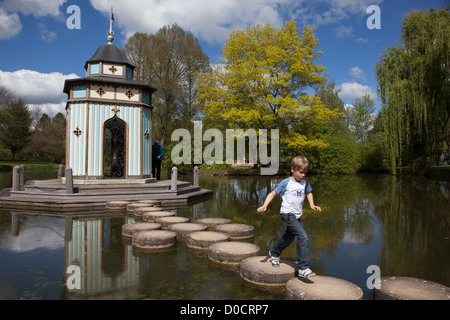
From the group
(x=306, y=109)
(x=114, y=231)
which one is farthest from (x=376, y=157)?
(x=114, y=231)

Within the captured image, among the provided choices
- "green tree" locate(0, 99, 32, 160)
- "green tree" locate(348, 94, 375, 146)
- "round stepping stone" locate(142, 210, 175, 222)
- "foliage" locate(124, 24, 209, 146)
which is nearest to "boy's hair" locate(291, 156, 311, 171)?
"round stepping stone" locate(142, 210, 175, 222)

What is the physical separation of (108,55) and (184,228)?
32.8 feet

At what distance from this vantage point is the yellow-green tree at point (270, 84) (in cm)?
2292

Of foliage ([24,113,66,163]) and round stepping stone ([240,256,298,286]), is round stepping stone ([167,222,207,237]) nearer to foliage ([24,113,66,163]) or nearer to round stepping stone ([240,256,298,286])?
round stepping stone ([240,256,298,286])

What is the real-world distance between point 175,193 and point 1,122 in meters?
34.7

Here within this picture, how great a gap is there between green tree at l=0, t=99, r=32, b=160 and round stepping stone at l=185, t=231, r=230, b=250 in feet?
129

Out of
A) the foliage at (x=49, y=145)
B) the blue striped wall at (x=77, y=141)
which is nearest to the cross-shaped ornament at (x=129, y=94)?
the blue striped wall at (x=77, y=141)

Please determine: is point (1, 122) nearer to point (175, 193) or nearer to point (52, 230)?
point (175, 193)

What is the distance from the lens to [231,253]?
4.45 meters

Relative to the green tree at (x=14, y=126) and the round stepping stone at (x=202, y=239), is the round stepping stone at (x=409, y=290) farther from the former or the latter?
the green tree at (x=14, y=126)

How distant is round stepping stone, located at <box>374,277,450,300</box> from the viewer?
3.09 metres

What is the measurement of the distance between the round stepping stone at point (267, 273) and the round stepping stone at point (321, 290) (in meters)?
0.21

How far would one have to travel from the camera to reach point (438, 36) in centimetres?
1764
